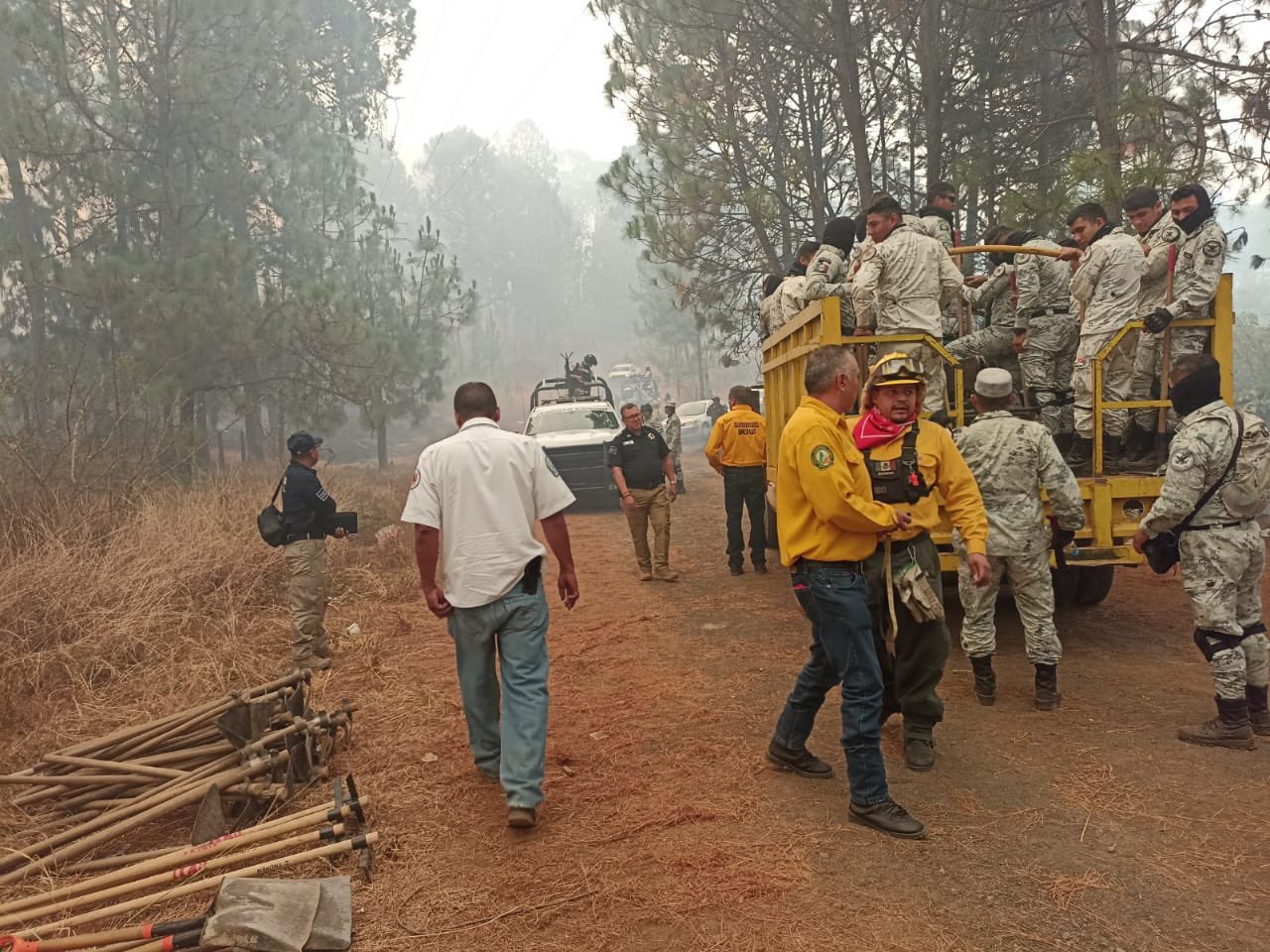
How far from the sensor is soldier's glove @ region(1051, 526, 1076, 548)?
5040 mm

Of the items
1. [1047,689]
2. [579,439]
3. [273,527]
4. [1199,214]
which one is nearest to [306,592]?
[273,527]

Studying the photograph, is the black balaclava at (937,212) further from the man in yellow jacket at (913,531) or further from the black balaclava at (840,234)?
the man in yellow jacket at (913,531)

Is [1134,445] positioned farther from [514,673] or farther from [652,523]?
[514,673]

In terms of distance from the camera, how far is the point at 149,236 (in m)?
14.9

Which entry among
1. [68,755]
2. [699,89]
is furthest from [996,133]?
[68,755]

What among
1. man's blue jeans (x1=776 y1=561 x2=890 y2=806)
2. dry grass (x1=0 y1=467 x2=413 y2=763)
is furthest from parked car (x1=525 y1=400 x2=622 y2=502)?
man's blue jeans (x1=776 y1=561 x2=890 y2=806)

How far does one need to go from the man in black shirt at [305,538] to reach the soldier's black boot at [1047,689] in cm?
456

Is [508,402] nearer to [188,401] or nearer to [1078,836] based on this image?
[188,401]

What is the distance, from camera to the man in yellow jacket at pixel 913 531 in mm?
3596

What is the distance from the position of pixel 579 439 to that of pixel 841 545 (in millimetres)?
11237

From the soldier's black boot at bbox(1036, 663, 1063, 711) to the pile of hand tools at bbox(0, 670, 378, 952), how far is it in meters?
3.40

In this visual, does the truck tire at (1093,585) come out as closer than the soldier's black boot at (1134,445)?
No

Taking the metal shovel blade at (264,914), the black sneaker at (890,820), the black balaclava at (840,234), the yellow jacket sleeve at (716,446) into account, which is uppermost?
the black balaclava at (840,234)

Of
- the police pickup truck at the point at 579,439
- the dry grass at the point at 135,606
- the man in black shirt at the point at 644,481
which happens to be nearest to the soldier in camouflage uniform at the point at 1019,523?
the man in black shirt at the point at 644,481
